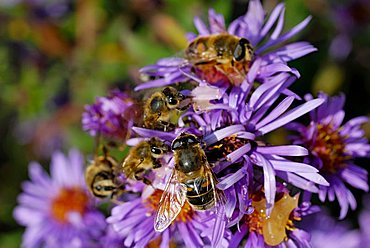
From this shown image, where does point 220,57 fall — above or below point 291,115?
above

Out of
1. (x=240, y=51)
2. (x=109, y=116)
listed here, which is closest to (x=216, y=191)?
(x=240, y=51)

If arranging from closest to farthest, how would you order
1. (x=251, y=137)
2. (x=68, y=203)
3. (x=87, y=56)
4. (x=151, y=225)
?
(x=251, y=137), (x=151, y=225), (x=68, y=203), (x=87, y=56)

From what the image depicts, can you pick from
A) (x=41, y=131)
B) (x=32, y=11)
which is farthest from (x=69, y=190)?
(x=32, y=11)

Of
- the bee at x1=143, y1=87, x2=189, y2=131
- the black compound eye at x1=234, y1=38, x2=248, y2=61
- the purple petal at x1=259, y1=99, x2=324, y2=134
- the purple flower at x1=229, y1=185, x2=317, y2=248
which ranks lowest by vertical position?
the purple flower at x1=229, y1=185, x2=317, y2=248

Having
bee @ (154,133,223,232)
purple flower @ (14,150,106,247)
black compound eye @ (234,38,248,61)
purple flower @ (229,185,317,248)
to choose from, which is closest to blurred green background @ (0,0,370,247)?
purple flower @ (14,150,106,247)

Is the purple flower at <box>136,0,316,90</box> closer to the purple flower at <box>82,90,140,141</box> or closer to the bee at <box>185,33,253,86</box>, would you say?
the bee at <box>185,33,253,86</box>

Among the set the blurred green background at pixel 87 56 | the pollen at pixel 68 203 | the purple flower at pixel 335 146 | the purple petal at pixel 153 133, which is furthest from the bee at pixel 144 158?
the blurred green background at pixel 87 56

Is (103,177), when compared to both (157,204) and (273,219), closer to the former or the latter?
(157,204)
